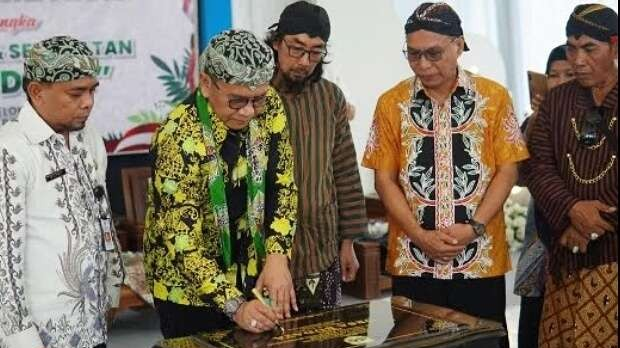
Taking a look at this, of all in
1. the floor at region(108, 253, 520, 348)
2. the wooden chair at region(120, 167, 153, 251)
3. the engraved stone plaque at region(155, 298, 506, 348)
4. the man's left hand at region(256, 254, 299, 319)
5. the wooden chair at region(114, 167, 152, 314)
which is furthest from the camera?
the wooden chair at region(120, 167, 153, 251)

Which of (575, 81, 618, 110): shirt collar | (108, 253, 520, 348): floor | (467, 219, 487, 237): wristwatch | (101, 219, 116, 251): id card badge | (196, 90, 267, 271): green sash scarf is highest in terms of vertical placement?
(575, 81, 618, 110): shirt collar

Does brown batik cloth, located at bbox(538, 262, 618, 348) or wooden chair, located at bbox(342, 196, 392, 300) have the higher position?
brown batik cloth, located at bbox(538, 262, 618, 348)

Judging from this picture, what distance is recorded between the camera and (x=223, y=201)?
7.84 feet

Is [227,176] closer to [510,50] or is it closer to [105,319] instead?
[105,319]

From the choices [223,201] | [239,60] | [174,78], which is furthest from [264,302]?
[174,78]

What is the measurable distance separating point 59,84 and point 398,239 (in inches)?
45.8

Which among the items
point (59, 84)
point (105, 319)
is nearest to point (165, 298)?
point (105, 319)

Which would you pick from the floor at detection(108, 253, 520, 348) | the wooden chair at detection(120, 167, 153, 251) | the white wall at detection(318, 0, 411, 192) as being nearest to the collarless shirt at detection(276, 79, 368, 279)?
the floor at detection(108, 253, 520, 348)

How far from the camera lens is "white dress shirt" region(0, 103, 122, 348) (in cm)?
222

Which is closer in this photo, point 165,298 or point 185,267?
point 185,267

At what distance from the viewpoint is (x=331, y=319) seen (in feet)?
7.87

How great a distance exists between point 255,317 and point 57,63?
30.7 inches

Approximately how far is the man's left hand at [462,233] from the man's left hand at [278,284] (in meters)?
0.63

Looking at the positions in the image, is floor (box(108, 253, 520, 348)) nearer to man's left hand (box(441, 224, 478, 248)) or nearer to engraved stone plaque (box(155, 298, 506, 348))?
man's left hand (box(441, 224, 478, 248))
